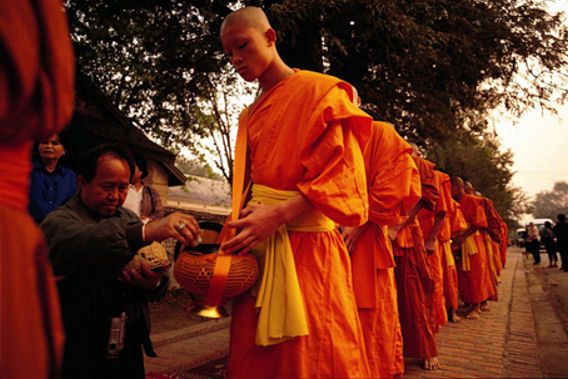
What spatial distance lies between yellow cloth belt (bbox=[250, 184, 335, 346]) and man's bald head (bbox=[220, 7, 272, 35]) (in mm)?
751

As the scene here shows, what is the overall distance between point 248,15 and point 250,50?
6.9 inches

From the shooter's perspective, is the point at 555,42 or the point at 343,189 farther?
the point at 555,42

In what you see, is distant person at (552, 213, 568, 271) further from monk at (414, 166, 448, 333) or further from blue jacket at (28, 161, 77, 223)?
blue jacket at (28, 161, 77, 223)

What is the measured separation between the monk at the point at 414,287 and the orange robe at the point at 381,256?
38.7 inches

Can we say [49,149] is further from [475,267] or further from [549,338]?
[475,267]

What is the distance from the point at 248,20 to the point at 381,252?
182cm

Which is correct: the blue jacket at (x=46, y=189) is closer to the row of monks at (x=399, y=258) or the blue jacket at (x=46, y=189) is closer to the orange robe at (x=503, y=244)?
the row of monks at (x=399, y=258)

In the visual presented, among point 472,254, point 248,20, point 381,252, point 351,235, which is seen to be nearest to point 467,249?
point 472,254

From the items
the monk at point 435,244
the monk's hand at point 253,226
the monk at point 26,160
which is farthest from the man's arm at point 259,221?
the monk at point 435,244

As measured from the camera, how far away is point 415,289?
4.16 metres

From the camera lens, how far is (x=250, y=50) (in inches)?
78.8

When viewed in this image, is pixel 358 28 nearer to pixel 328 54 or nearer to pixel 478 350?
pixel 328 54

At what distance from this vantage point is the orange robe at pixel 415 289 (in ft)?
13.4

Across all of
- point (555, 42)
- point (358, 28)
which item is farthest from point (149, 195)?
point (555, 42)
